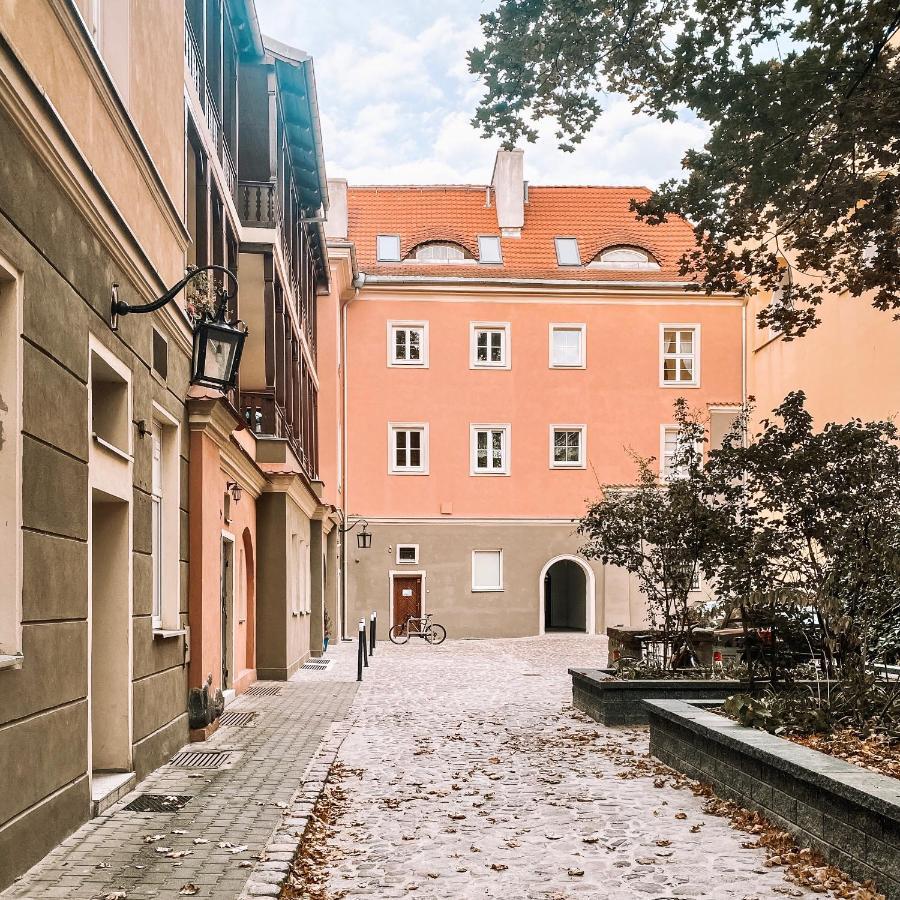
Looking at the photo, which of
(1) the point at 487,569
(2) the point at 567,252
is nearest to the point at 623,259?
(2) the point at 567,252

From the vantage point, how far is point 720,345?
39.3 m

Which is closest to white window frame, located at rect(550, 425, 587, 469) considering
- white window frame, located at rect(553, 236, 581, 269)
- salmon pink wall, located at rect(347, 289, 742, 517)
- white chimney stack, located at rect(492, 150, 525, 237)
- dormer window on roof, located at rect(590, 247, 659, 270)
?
salmon pink wall, located at rect(347, 289, 742, 517)

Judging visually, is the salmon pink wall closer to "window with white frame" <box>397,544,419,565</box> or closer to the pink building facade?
the pink building facade

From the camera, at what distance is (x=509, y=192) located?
139ft

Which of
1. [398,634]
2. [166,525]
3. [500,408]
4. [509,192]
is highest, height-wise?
[509,192]

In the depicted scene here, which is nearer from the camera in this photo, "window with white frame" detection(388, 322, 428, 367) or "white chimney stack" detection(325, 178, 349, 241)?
"window with white frame" detection(388, 322, 428, 367)

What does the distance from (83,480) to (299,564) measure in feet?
54.0

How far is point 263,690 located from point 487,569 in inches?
794

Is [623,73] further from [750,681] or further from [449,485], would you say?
[449,485]

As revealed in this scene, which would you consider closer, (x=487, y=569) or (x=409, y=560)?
(x=409, y=560)

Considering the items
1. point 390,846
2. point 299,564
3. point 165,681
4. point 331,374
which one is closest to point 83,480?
point 390,846

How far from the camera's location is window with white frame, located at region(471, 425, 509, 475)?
3869cm

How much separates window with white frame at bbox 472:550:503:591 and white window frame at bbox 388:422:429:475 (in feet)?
10.2

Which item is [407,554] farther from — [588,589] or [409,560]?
[588,589]
